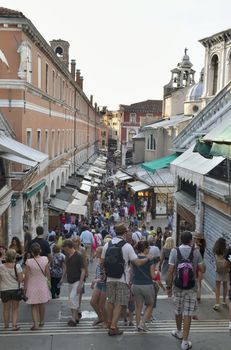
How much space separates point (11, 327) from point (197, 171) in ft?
21.1

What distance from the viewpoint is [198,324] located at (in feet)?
24.4

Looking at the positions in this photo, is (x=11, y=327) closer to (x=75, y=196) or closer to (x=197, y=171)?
(x=197, y=171)

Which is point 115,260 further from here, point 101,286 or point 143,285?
point 101,286

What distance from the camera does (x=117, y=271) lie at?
6.46 m

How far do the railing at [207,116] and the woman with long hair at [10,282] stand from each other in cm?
931

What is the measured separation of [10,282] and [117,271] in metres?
1.83

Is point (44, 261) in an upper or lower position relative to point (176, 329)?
upper

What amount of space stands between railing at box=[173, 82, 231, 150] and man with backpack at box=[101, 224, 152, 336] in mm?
8840

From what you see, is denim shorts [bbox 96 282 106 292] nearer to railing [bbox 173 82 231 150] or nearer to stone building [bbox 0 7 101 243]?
stone building [bbox 0 7 101 243]

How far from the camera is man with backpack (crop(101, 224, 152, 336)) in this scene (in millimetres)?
6457

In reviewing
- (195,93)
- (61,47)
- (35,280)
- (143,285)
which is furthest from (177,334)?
(61,47)

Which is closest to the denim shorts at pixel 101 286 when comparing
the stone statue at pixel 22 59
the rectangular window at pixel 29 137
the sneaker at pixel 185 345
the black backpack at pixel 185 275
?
the black backpack at pixel 185 275

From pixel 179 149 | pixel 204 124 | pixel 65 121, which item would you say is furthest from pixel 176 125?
pixel 204 124

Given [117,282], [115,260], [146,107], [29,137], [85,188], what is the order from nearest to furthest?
[115,260]
[117,282]
[29,137]
[85,188]
[146,107]
